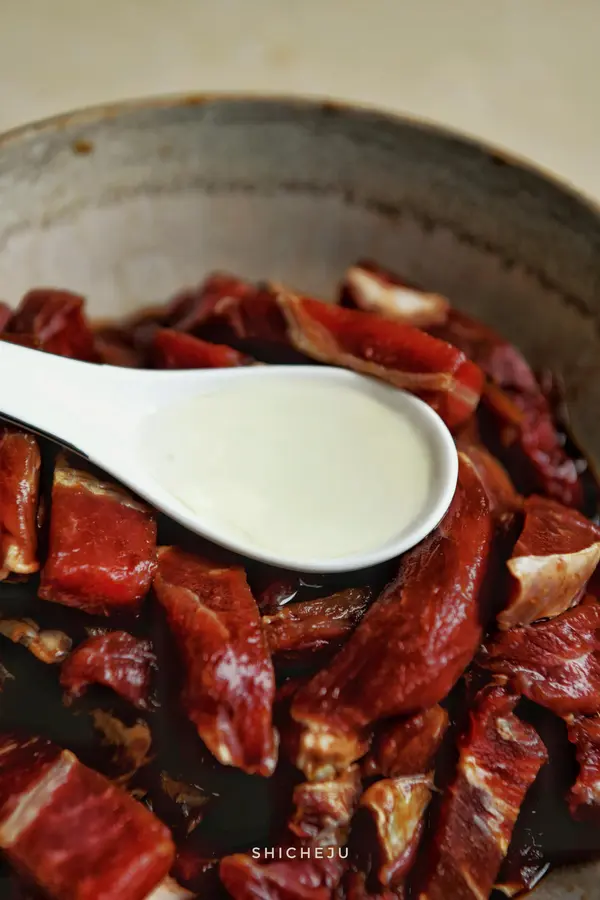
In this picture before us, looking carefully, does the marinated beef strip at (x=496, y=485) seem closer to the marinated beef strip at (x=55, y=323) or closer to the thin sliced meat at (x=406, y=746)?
the thin sliced meat at (x=406, y=746)

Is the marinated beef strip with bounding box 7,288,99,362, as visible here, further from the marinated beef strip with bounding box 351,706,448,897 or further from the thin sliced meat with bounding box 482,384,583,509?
the marinated beef strip with bounding box 351,706,448,897

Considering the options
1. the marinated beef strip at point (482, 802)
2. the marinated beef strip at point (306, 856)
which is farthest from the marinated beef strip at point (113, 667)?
the marinated beef strip at point (482, 802)

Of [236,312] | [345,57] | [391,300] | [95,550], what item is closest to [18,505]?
[95,550]

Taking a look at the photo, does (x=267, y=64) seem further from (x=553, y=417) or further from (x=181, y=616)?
(x=181, y=616)

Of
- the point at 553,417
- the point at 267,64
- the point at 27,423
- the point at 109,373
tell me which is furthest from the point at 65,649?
the point at 267,64

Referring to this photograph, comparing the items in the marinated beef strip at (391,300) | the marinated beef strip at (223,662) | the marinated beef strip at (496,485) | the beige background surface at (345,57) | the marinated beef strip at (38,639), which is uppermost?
the beige background surface at (345,57)

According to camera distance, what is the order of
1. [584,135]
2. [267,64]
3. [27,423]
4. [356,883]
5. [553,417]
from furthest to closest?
[267,64] → [584,135] → [553,417] → [27,423] → [356,883]
